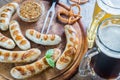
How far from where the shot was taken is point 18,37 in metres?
1.06

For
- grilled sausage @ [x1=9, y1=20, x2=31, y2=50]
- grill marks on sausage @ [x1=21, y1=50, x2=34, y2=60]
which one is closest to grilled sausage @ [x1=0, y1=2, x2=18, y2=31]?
grilled sausage @ [x1=9, y1=20, x2=31, y2=50]

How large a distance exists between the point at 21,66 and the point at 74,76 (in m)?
0.18

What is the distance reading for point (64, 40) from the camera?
1.09 m

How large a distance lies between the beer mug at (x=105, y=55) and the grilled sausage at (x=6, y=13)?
32 cm

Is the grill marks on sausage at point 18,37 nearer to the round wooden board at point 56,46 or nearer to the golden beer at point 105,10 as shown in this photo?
the round wooden board at point 56,46

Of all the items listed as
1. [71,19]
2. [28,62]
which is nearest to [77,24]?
[71,19]

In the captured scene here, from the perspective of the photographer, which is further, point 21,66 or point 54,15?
point 54,15

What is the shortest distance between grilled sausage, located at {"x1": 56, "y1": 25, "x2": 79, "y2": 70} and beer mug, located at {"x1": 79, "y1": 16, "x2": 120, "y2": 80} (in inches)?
2.5

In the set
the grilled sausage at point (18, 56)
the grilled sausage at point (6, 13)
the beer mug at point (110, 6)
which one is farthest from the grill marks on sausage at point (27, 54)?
the beer mug at point (110, 6)

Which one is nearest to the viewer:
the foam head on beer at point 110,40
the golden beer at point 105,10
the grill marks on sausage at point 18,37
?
the foam head on beer at point 110,40

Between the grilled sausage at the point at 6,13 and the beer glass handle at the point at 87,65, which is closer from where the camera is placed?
the beer glass handle at the point at 87,65

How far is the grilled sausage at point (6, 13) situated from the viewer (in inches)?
42.9

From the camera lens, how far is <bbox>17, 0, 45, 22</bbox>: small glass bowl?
3.68 feet

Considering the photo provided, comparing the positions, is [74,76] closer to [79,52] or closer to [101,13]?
[79,52]
